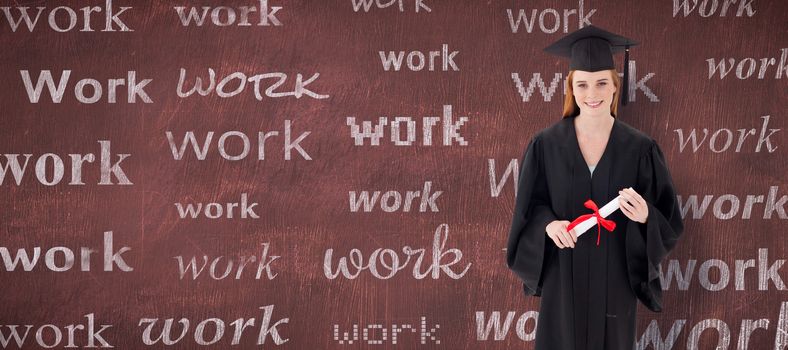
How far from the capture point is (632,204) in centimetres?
267

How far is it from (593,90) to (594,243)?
0.55 metres

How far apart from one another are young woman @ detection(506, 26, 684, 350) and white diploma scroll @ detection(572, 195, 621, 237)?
0.19ft

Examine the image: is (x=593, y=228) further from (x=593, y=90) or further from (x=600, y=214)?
(x=593, y=90)

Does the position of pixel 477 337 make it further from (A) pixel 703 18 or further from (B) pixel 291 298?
(A) pixel 703 18

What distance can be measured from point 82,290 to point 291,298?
975 millimetres

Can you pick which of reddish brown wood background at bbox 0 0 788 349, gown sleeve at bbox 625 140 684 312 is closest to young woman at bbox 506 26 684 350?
gown sleeve at bbox 625 140 684 312

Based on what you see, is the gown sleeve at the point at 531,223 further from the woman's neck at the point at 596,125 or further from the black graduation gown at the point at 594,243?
the woman's neck at the point at 596,125

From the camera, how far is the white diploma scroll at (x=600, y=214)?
2.67 m

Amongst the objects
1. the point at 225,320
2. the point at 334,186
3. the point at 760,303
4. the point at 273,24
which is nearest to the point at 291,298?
the point at 225,320

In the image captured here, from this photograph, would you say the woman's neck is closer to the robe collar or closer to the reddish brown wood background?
the robe collar

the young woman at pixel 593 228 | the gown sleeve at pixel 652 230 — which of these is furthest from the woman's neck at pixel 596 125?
the gown sleeve at pixel 652 230

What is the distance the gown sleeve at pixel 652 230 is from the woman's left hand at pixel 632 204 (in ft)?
0.22

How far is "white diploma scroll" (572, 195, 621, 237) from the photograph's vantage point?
8.75 feet

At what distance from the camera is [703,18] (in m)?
3.57
